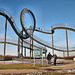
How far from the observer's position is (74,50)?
1298 inches

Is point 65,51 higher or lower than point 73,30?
lower

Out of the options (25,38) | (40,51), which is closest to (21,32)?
(25,38)

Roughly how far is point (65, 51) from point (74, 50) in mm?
2572

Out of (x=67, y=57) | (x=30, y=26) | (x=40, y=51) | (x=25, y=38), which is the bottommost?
(x=67, y=57)

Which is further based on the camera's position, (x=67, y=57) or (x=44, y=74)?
(x=67, y=57)

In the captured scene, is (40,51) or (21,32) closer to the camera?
(40,51)

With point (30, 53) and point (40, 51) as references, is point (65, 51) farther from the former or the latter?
point (40, 51)

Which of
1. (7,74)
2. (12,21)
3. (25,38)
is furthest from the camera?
(25,38)

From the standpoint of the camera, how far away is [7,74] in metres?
7.98

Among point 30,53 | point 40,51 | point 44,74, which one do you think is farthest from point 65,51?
point 44,74

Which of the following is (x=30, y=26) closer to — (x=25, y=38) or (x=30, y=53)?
(x=25, y=38)

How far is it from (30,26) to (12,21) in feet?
23.8

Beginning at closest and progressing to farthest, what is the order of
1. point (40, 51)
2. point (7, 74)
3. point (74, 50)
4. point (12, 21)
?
point (7, 74) → point (40, 51) → point (12, 21) → point (74, 50)

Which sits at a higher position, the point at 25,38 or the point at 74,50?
the point at 25,38
